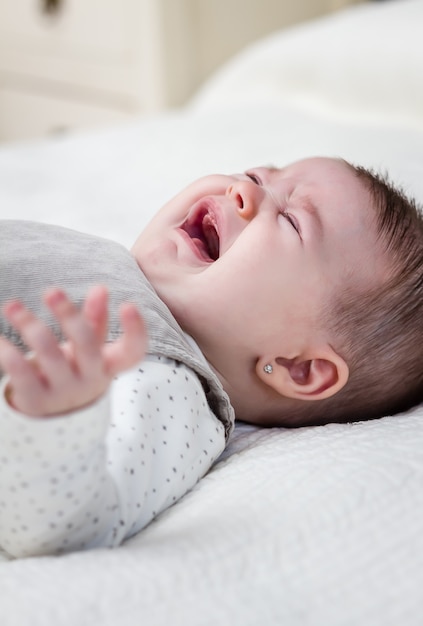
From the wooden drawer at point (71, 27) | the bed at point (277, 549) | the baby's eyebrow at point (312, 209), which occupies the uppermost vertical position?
the wooden drawer at point (71, 27)

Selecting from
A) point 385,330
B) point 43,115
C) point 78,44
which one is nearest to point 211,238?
point 385,330

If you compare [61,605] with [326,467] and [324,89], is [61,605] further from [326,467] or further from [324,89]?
[324,89]

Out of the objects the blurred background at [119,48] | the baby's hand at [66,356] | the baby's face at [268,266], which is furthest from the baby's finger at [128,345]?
the blurred background at [119,48]

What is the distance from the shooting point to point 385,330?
84cm

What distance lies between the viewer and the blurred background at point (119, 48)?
2348 mm

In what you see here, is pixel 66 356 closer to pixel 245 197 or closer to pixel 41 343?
pixel 41 343

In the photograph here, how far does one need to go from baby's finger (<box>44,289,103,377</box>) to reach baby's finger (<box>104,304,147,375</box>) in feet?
0.04

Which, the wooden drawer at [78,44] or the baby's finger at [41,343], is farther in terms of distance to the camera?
the wooden drawer at [78,44]

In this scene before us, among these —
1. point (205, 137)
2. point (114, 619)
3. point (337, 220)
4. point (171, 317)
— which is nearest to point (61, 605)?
point (114, 619)

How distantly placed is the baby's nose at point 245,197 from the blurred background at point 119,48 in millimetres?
1532

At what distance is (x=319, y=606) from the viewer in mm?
573

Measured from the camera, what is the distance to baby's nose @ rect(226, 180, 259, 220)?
2.90 ft

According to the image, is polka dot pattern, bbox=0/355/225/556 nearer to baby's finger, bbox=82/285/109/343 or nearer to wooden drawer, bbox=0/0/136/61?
baby's finger, bbox=82/285/109/343

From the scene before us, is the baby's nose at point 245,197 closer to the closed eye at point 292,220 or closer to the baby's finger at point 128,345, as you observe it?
the closed eye at point 292,220
